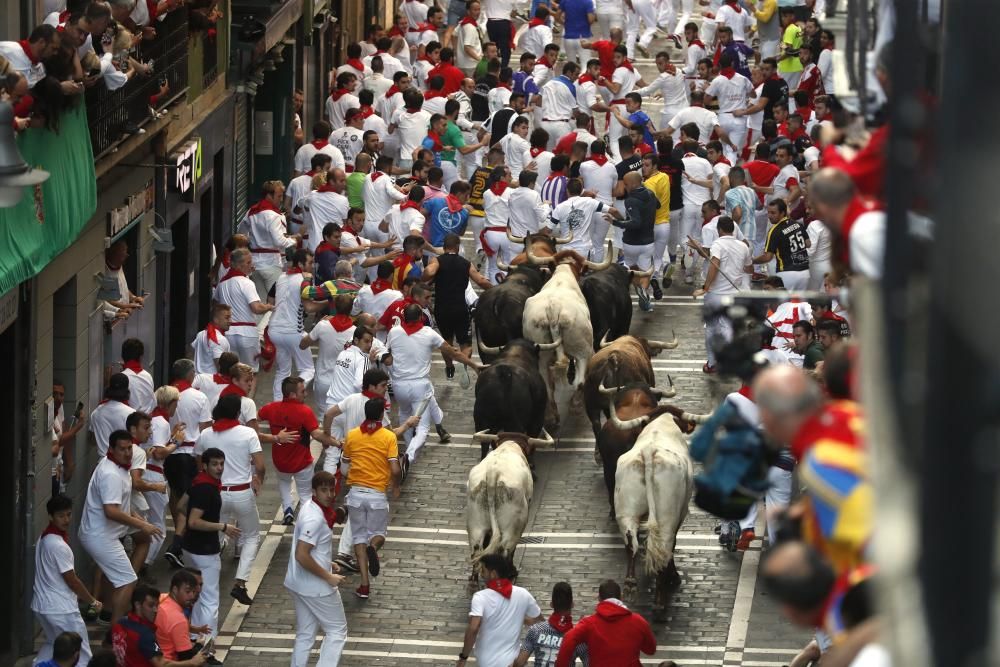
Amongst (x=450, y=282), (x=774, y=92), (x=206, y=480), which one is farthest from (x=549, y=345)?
(x=774, y=92)

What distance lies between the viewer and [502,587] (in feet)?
47.5

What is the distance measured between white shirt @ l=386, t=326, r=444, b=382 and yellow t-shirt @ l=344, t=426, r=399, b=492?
→ 3.05 metres

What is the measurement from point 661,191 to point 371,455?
985 centimetres

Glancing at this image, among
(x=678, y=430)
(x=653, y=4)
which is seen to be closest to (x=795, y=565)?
(x=678, y=430)

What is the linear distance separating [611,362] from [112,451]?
6.00 meters

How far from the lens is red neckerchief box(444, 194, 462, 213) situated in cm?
2462

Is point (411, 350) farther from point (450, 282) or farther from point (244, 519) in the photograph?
point (244, 519)

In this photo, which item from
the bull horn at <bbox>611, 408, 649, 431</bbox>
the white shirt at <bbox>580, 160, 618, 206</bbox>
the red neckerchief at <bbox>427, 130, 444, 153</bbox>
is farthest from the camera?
the red neckerchief at <bbox>427, 130, 444, 153</bbox>

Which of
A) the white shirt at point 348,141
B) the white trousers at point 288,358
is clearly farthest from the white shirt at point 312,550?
the white shirt at point 348,141

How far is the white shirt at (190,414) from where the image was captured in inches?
706

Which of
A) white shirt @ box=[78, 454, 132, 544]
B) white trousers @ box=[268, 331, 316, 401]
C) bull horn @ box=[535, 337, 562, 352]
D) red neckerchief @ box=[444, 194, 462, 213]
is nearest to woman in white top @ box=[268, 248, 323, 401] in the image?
white trousers @ box=[268, 331, 316, 401]

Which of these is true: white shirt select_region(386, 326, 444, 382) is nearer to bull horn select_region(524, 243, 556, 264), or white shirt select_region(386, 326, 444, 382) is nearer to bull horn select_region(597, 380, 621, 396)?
bull horn select_region(597, 380, 621, 396)

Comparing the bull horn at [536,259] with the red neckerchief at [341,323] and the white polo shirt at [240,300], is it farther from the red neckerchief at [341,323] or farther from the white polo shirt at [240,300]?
the white polo shirt at [240,300]

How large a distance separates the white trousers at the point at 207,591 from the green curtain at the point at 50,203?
8.95 ft
